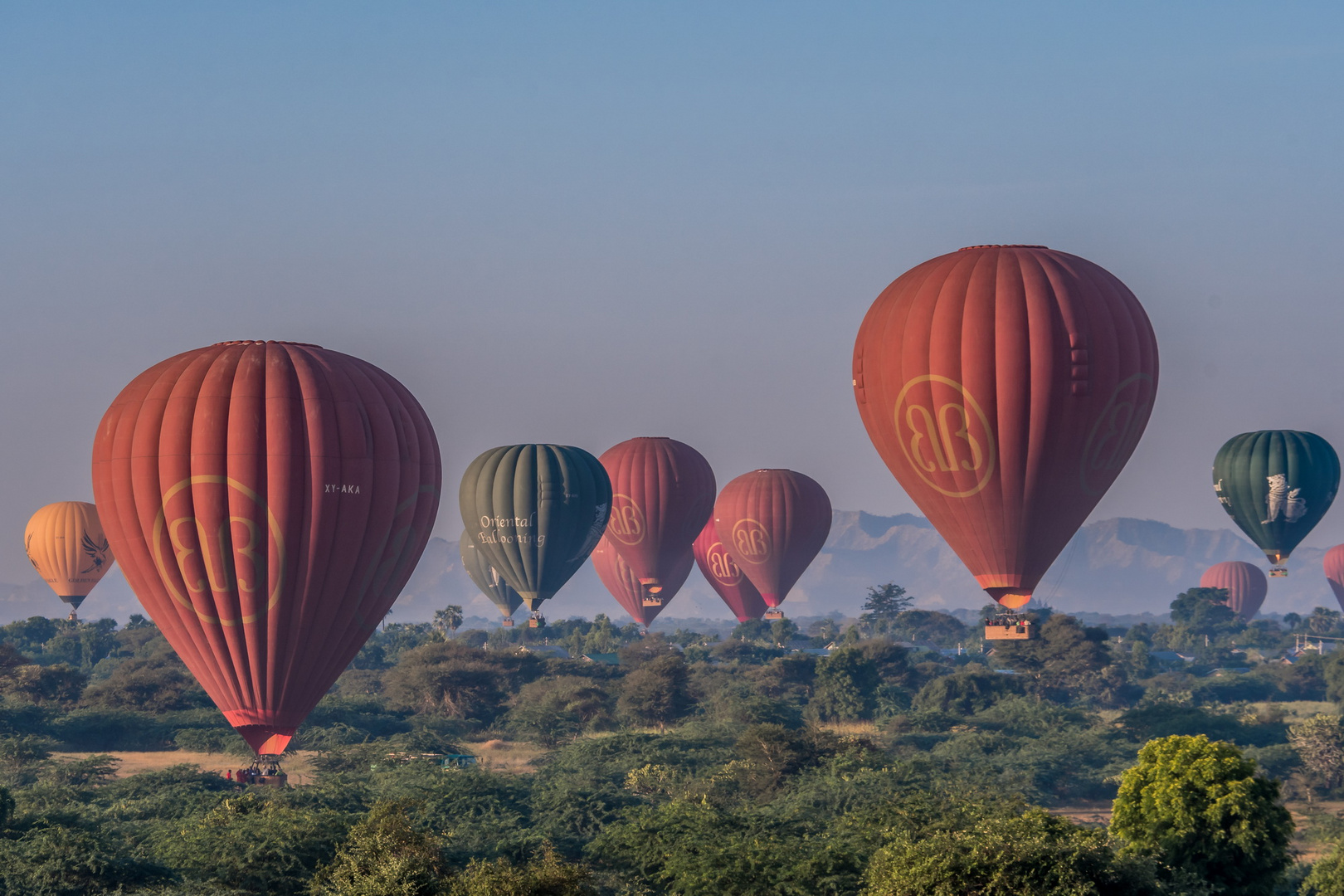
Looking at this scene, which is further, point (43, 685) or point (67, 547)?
point (67, 547)

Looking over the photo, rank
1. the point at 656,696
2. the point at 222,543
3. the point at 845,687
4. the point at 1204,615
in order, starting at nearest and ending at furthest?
1. the point at 222,543
2. the point at 656,696
3. the point at 845,687
4. the point at 1204,615

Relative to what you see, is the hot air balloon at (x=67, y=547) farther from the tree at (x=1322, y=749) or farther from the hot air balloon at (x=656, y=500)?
the tree at (x=1322, y=749)

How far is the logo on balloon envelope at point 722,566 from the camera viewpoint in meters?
132

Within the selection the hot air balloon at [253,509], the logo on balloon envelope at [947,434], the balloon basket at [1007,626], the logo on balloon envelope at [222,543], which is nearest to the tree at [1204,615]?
the balloon basket at [1007,626]

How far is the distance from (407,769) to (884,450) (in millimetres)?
21651

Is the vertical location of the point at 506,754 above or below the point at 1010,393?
below

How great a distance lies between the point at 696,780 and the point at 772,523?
217 ft

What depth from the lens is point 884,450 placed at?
2366 inches

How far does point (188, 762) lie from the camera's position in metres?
72.7

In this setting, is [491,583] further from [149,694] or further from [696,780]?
[696,780]

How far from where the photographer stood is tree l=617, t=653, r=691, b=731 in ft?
289

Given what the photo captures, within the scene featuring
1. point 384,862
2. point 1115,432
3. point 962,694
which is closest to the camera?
point 384,862

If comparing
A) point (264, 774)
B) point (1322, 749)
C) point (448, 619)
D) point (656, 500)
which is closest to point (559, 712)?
point (656, 500)

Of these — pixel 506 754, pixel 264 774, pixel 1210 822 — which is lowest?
pixel 506 754
